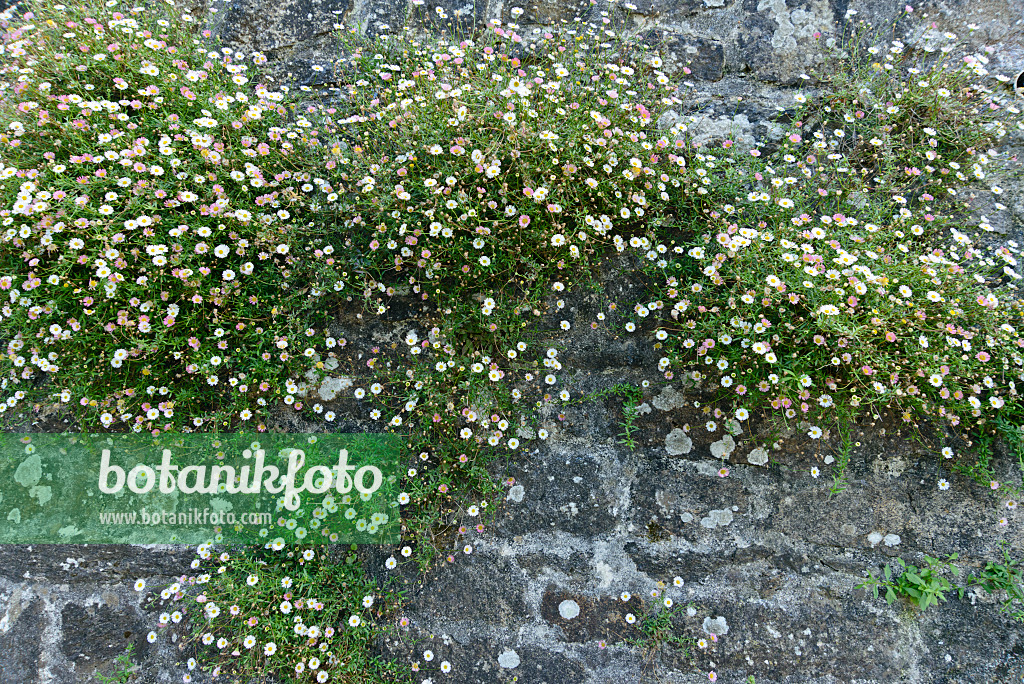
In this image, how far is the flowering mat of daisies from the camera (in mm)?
2230

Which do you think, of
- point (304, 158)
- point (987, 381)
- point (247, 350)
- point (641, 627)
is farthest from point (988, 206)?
point (247, 350)

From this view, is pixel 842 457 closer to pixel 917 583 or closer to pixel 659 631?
pixel 917 583

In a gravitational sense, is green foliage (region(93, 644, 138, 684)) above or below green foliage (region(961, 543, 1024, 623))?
below

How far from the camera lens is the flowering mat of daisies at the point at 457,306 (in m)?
2.23

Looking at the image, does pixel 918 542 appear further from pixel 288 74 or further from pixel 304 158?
pixel 288 74

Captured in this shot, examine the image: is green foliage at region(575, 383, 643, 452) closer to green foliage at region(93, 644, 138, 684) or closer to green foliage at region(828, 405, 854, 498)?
green foliage at region(828, 405, 854, 498)

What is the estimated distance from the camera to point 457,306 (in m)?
2.42

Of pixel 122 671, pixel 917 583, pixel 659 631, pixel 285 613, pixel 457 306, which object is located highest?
pixel 457 306

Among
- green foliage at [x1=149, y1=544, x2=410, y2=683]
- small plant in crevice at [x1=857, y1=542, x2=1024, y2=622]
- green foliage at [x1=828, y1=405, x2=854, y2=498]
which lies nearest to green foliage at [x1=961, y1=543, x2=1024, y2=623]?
small plant in crevice at [x1=857, y1=542, x2=1024, y2=622]

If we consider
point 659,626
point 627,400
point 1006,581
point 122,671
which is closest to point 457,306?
point 627,400

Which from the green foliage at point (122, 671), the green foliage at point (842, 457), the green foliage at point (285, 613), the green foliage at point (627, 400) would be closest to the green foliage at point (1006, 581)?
the green foliage at point (842, 457)

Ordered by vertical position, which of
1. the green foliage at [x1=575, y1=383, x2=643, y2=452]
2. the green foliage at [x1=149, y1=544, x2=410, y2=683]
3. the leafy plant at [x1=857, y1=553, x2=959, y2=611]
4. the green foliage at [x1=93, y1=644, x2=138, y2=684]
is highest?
the green foliage at [x1=575, y1=383, x2=643, y2=452]

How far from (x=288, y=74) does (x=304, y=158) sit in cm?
81

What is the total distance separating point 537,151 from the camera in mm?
2434
